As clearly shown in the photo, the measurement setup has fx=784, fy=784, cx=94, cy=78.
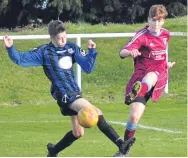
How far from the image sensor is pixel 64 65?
9.80 meters

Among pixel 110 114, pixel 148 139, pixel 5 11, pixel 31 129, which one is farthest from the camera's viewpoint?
pixel 5 11

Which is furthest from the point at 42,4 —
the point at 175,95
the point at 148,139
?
the point at 148,139

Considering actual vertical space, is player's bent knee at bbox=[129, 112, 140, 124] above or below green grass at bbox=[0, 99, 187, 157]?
above

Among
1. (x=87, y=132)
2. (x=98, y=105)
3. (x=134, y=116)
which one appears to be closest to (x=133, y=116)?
(x=134, y=116)

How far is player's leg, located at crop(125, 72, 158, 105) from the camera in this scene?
10.2 metres

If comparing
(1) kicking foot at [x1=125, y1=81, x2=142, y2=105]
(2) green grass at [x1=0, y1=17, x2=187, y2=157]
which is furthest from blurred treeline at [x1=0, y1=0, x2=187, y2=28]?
(1) kicking foot at [x1=125, y1=81, x2=142, y2=105]

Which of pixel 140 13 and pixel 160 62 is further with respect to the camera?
pixel 140 13

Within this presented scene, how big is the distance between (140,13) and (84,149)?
3373 centimetres

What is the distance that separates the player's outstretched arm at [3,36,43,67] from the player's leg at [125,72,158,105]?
129 centimetres

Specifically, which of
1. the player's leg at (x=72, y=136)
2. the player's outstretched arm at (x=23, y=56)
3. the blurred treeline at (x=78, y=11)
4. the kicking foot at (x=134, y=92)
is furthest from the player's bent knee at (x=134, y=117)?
the blurred treeline at (x=78, y=11)

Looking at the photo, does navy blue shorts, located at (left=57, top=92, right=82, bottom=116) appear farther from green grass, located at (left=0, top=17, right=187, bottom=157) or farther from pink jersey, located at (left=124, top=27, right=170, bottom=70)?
pink jersey, located at (left=124, top=27, right=170, bottom=70)

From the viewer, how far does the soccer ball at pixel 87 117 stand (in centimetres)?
938

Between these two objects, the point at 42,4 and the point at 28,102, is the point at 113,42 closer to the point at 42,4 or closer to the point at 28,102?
the point at 28,102

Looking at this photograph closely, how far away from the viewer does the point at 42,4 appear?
43.6 meters
